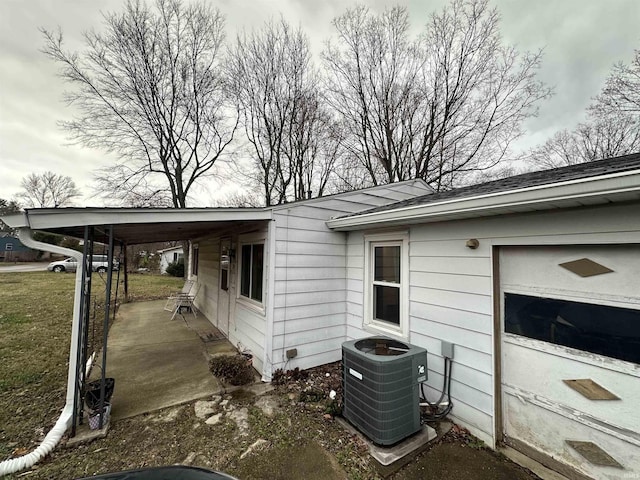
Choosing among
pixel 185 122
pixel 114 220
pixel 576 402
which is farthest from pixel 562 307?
pixel 185 122

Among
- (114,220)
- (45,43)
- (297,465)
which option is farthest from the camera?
(45,43)

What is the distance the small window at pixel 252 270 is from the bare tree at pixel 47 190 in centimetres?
3540

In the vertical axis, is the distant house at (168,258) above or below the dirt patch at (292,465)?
above

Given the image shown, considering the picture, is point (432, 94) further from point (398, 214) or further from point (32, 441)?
point (32, 441)

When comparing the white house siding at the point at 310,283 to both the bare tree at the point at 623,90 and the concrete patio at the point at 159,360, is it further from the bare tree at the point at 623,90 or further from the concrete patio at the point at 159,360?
the bare tree at the point at 623,90

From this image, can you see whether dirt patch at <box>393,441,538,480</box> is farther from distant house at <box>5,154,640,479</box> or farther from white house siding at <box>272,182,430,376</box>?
white house siding at <box>272,182,430,376</box>

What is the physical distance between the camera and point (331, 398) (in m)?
3.47

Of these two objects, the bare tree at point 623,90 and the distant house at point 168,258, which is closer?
the bare tree at point 623,90

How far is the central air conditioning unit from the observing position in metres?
2.57

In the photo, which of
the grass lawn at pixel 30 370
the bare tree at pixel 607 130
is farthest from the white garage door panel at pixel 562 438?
the bare tree at pixel 607 130

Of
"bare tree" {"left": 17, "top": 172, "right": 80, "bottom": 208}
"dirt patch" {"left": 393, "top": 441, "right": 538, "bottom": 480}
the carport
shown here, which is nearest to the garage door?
"dirt patch" {"left": 393, "top": 441, "right": 538, "bottom": 480}

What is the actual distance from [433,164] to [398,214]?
9.62 metres

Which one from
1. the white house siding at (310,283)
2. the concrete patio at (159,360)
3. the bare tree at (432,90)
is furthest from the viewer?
the bare tree at (432,90)

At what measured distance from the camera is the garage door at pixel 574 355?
2.04 metres
